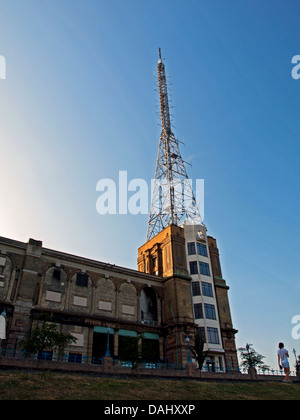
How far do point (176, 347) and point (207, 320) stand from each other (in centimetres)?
591

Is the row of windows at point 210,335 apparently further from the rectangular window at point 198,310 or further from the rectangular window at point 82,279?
the rectangular window at point 82,279

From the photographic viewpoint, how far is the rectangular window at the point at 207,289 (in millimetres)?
46500

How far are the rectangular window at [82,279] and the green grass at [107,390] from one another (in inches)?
752

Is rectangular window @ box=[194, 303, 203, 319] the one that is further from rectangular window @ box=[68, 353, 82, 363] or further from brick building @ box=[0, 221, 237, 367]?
rectangular window @ box=[68, 353, 82, 363]

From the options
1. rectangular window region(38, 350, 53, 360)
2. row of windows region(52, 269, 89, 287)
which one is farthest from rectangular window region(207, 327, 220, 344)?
rectangular window region(38, 350, 53, 360)

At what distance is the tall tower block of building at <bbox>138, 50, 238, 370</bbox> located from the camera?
42500 millimetres

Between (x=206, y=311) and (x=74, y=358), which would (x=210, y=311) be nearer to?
(x=206, y=311)

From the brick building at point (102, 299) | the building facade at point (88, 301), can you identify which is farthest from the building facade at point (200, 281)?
the building facade at point (88, 301)

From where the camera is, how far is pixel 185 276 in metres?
46.4

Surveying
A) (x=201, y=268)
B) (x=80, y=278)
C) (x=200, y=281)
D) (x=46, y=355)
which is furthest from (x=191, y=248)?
(x=46, y=355)

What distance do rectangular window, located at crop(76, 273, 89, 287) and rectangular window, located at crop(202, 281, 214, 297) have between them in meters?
16.2

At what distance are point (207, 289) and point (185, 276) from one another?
3773 mm

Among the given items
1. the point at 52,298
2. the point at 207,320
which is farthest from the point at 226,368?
the point at 52,298

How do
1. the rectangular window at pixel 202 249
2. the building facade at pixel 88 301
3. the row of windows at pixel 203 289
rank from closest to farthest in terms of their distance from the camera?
the building facade at pixel 88 301, the row of windows at pixel 203 289, the rectangular window at pixel 202 249
